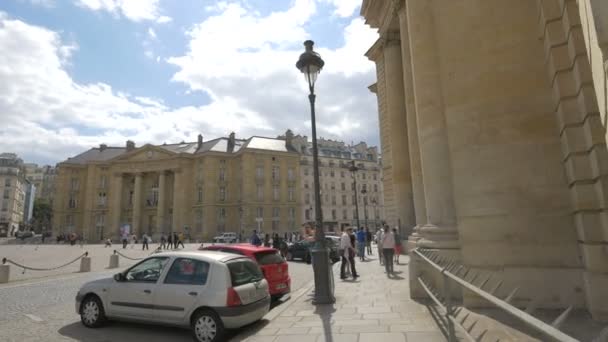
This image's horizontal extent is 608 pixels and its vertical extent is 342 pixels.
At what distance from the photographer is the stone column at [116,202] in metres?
65.8

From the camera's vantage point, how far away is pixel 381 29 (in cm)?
1470

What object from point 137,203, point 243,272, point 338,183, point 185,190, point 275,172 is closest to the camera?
point 243,272

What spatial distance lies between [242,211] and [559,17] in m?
58.2

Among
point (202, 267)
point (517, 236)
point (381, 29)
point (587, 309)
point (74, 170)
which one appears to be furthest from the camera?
point (74, 170)

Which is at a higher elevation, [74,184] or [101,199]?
[74,184]

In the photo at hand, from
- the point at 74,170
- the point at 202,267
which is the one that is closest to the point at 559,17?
the point at 202,267

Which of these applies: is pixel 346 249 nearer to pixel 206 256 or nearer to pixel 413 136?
pixel 413 136

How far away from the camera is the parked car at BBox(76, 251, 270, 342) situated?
602cm

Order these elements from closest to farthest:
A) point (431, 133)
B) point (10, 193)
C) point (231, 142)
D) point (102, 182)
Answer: point (431, 133)
point (231, 142)
point (102, 182)
point (10, 193)

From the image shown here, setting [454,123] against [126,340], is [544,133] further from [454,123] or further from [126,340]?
[126,340]

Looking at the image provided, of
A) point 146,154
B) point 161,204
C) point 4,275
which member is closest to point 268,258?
point 4,275

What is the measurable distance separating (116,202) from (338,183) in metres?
42.9

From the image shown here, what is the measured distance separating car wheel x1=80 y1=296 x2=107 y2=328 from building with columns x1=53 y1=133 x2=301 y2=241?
173 ft

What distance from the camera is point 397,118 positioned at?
14.1m
